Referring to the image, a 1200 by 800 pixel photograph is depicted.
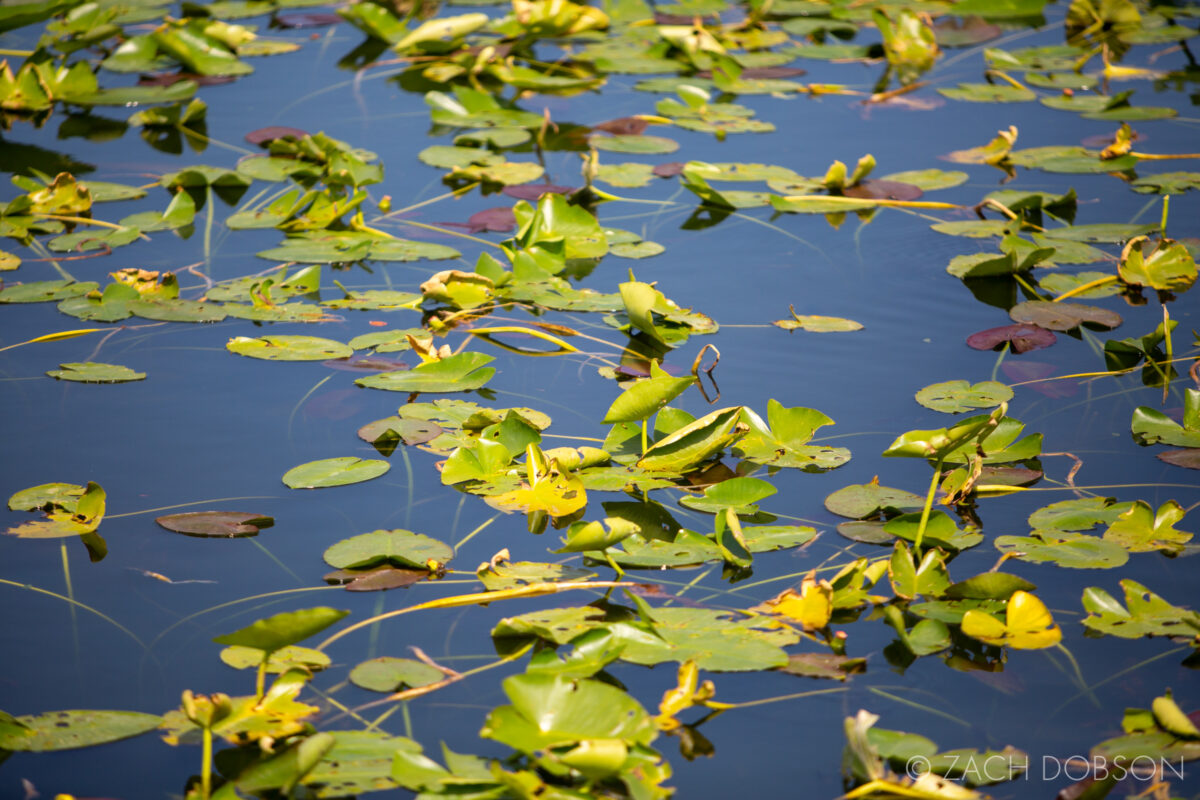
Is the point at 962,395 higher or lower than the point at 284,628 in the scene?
lower

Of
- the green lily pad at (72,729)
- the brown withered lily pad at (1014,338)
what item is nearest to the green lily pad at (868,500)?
the brown withered lily pad at (1014,338)

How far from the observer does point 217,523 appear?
1.50 m

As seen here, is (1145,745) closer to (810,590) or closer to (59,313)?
(810,590)

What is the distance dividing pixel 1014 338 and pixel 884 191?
0.77m

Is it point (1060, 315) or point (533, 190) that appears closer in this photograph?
point (1060, 315)

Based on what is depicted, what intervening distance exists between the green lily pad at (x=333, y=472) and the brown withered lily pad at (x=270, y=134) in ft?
5.26

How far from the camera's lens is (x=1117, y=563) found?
139 cm

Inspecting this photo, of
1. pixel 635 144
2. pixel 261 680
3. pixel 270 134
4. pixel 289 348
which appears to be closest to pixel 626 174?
pixel 635 144

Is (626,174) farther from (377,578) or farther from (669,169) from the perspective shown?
(377,578)

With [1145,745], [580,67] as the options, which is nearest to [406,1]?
[580,67]

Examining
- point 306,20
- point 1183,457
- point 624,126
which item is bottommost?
point 1183,457

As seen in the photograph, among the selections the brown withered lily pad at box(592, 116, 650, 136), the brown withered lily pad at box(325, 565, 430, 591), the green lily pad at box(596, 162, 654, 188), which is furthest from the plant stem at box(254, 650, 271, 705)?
the brown withered lily pad at box(592, 116, 650, 136)

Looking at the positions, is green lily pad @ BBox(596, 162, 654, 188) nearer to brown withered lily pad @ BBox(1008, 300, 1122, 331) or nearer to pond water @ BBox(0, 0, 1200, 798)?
pond water @ BBox(0, 0, 1200, 798)

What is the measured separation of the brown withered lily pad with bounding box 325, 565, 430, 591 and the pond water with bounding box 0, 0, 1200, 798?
2 cm
